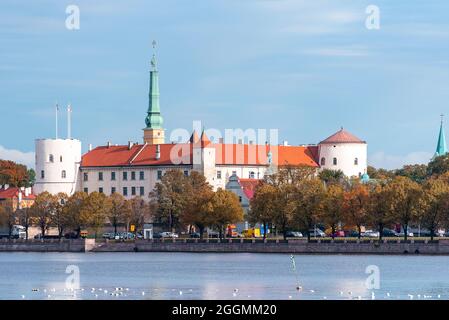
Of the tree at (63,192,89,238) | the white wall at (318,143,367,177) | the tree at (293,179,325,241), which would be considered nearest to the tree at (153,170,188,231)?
the tree at (63,192,89,238)

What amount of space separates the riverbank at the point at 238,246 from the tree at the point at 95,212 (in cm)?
552

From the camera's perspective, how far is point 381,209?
114 metres

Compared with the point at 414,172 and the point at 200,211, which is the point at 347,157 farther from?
the point at 200,211

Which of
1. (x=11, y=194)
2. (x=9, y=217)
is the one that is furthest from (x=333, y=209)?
(x=11, y=194)

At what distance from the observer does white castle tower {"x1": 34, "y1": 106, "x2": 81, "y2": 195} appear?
170m

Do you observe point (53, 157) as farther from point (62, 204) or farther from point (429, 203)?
point (429, 203)

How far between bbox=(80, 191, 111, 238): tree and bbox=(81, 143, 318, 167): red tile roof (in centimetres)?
3158

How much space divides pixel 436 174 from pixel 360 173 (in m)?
19.9

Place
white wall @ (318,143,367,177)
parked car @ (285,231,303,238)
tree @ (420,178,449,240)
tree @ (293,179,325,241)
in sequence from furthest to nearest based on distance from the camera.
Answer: white wall @ (318,143,367,177)
parked car @ (285,231,303,238)
tree @ (293,179,325,241)
tree @ (420,178,449,240)

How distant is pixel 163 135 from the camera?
613 feet

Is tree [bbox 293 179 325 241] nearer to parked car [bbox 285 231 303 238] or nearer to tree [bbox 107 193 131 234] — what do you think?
parked car [bbox 285 231 303 238]

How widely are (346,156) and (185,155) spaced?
19322mm

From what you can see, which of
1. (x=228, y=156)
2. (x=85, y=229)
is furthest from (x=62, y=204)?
(x=228, y=156)

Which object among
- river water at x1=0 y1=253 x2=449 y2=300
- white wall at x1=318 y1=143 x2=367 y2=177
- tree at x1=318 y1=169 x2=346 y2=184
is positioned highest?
white wall at x1=318 y1=143 x2=367 y2=177
